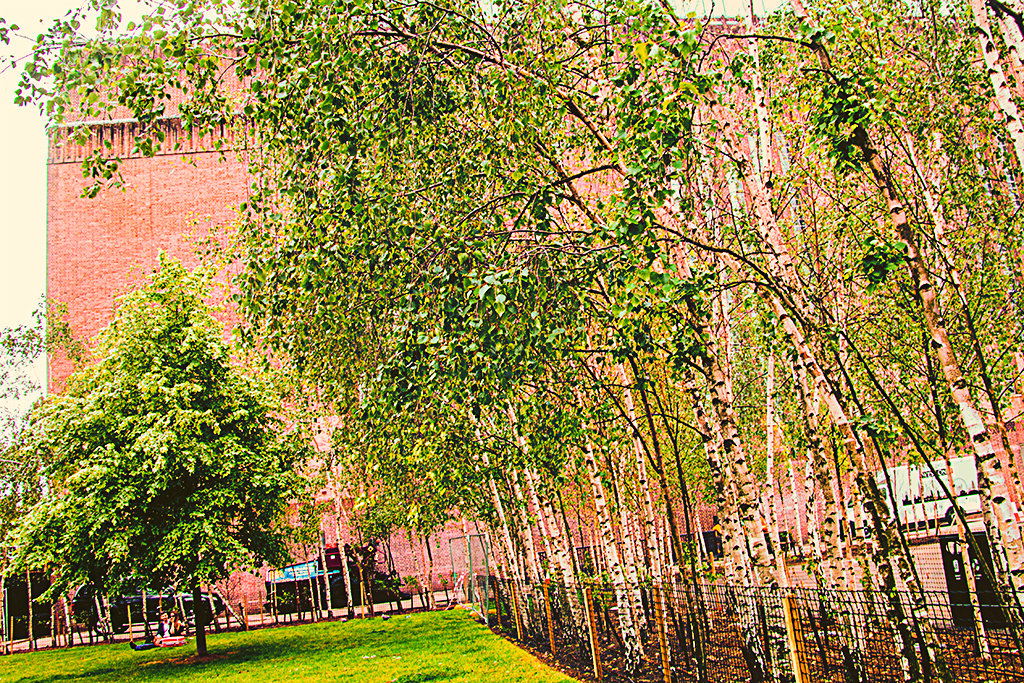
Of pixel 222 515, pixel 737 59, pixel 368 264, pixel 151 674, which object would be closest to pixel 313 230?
pixel 368 264

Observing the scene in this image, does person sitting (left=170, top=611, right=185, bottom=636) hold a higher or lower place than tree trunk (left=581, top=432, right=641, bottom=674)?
lower

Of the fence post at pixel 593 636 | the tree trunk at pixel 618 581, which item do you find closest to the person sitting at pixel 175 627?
the fence post at pixel 593 636

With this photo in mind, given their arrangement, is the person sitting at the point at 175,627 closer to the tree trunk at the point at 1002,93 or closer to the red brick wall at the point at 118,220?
the red brick wall at the point at 118,220

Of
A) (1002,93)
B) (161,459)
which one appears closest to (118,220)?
(161,459)

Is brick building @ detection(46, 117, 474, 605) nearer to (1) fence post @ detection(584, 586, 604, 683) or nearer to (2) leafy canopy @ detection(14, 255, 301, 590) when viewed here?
(2) leafy canopy @ detection(14, 255, 301, 590)

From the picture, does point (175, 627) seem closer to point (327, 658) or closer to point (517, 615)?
point (327, 658)

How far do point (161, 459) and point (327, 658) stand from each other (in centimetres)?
607

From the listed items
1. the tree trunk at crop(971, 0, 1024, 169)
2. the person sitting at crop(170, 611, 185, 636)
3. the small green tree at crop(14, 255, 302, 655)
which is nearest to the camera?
the tree trunk at crop(971, 0, 1024, 169)

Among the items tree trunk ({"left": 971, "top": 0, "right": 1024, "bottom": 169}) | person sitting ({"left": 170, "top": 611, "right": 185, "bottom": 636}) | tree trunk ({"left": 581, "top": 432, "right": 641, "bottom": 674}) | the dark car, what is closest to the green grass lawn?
person sitting ({"left": 170, "top": 611, "right": 185, "bottom": 636})

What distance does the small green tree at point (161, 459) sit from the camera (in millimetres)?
18359

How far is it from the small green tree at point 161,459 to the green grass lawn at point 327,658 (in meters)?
2.05

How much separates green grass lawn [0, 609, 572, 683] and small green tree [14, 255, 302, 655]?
2.05 m

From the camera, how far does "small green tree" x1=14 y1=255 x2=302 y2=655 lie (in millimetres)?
18359

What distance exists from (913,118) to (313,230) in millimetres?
9671
